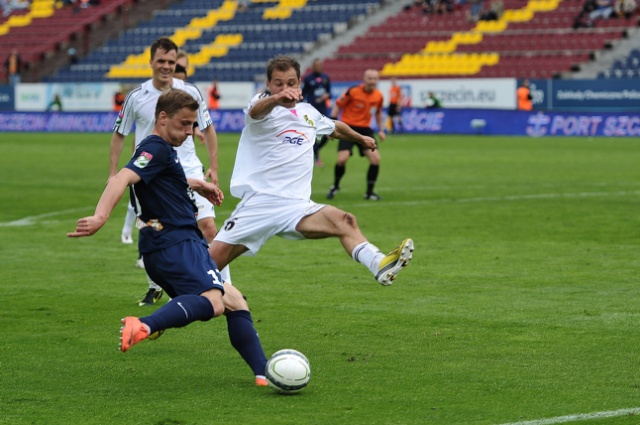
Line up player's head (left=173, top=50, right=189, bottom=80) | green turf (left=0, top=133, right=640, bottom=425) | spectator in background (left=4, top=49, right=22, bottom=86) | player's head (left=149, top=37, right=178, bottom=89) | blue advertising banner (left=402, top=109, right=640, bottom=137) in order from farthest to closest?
A: 1. spectator in background (left=4, top=49, right=22, bottom=86)
2. blue advertising banner (left=402, top=109, right=640, bottom=137)
3. player's head (left=173, top=50, right=189, bottom=80)
4. player's head (left=149, top=37, right=178, bottom=89)
5. green turf (left=0, top=133, right=640, bottom=425)

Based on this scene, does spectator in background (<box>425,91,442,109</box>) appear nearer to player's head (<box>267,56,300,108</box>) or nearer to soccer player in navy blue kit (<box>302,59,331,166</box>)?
soccer player in navy blue kit (<box>302,59,331,166</box>)

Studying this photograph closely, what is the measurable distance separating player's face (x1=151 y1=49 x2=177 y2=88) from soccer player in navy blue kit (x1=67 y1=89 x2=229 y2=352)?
348 centimetres

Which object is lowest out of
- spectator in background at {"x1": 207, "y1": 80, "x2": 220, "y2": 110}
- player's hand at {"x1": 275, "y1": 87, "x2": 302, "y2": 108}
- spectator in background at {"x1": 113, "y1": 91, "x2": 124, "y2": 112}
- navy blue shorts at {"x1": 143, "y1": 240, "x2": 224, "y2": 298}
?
spectator in background at {"x1": 113, "y1": 91, "x2": 124, "y2": 112}

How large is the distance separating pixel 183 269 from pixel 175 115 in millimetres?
876

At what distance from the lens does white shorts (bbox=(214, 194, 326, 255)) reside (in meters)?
8.16

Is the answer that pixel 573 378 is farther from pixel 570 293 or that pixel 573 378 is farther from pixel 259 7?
pixel 259 7

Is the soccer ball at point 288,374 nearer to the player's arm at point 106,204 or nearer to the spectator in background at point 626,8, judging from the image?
the player's arm at point 106,204

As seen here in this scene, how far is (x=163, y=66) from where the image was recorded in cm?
1005

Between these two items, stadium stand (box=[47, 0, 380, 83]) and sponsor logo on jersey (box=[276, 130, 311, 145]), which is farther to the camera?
stadium stand (box=[47, 0, 380, 83])

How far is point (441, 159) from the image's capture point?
2808 cm

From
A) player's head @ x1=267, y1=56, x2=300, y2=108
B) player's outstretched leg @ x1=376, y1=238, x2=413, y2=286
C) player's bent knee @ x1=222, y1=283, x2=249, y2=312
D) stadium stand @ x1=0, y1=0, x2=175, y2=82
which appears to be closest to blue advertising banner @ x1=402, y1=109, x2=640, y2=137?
stadium stand @ x1=0, y1=0, x2=175, y2=82

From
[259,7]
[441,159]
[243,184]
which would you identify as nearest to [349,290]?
[243,184]

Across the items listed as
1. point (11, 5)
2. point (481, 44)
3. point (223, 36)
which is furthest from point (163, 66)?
point (11, 5)

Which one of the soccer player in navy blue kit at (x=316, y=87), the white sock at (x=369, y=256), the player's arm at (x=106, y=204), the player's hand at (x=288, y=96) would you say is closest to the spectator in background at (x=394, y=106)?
the soccer player in navy blue kit at (x=316, y=87)
